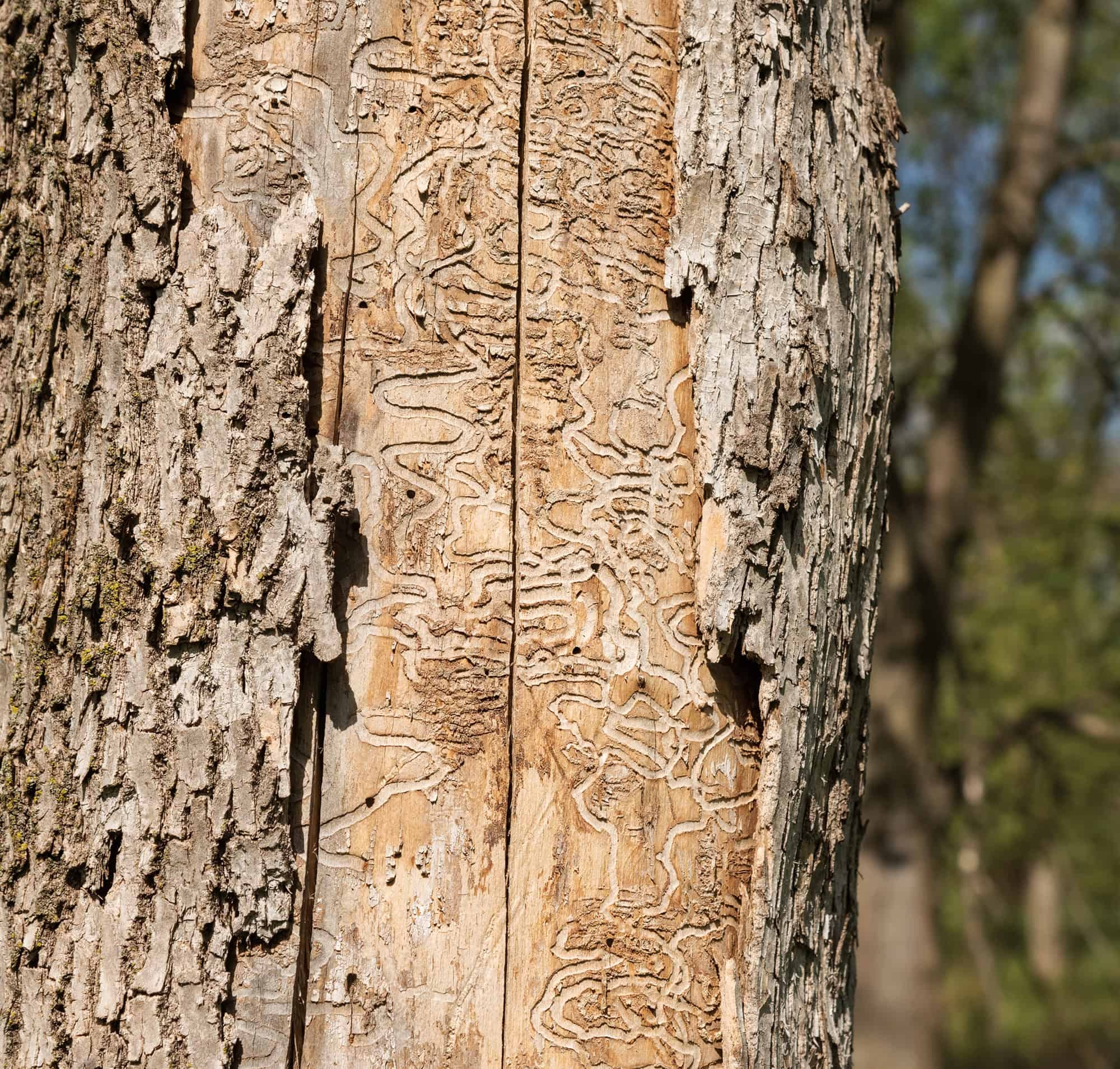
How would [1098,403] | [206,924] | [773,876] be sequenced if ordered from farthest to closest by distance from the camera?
[1098,403] < [773,876] < [206,924]

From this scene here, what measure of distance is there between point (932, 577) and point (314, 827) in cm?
517

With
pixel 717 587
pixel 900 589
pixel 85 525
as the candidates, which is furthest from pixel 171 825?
pixel 900 589

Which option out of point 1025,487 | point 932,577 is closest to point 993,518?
point 1025,487

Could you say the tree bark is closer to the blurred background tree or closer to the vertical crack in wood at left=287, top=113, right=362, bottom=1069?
the blurred background tree

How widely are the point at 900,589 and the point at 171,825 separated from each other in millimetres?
5348

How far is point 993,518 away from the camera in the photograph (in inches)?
317

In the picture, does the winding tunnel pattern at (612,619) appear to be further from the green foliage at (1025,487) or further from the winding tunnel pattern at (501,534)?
the green foliage at (1025,487)

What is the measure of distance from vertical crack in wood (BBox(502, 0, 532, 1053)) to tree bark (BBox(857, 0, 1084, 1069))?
186 inches

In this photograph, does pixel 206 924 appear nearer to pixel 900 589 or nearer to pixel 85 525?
pixel 85 525

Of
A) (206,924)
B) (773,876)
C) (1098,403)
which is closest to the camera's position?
(206,924)

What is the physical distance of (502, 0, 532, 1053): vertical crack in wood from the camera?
118 centimetres

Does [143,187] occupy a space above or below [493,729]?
above

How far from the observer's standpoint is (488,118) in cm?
122

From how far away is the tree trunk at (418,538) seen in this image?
1127mm
